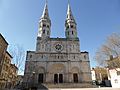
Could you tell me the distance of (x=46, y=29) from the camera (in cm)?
4609

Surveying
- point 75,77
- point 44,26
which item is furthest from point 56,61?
point 44,26

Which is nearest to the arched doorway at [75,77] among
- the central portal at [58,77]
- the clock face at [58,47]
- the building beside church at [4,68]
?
the central portal at [58,77]

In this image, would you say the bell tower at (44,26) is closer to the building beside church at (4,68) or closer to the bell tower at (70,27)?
the bell tower at (70,27)

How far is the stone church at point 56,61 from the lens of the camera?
129ft

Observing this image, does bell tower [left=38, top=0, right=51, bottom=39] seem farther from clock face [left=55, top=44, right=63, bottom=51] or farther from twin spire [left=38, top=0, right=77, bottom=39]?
clock face [left=55, top=44, right=63, bottom=51]

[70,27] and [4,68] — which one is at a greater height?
[70,27]

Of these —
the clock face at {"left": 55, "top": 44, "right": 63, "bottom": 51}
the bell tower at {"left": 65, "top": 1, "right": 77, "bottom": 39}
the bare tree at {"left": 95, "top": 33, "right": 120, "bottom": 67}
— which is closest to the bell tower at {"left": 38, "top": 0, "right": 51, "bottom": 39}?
the clock face at {"left": 55, "top": 44, "right": 63, "bottom": 51}

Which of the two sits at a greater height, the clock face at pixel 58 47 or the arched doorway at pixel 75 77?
the clock face at pixel 58 47

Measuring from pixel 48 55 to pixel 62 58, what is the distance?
4869 mm

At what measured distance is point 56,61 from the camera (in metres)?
41.5

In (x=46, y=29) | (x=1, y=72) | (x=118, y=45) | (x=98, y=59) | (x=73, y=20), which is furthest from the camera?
(x=73, y=20)

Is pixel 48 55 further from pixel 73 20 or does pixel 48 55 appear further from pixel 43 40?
pixel 73 20

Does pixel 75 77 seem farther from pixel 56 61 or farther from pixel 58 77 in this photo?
pixel 56 61

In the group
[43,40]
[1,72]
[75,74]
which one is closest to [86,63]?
[75,74]
